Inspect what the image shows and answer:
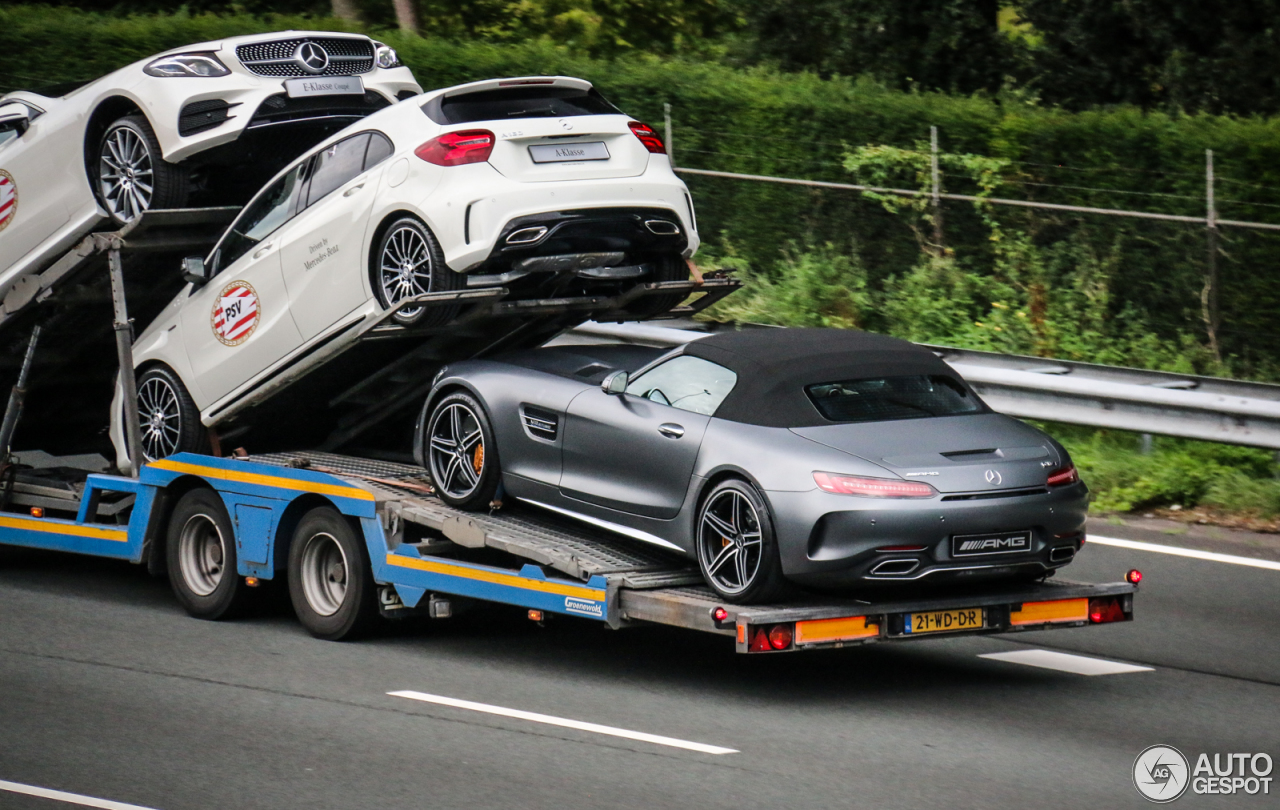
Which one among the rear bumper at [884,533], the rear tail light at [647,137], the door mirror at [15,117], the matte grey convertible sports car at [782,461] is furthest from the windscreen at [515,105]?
the door mirror at [15,117]

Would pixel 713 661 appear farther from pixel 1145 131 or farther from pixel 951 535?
pixel 1145 131

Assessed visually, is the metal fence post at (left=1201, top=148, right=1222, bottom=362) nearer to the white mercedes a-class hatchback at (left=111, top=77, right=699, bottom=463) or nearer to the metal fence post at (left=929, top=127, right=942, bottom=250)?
the metal fence post at (left=929, top=127, right=942, bottom=250)

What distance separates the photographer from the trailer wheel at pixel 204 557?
1020 centimetres

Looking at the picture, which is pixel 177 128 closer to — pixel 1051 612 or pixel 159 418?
pixel 159 418

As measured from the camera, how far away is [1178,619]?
10000 mm

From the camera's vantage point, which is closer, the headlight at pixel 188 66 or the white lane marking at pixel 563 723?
the white lane marking at pixel 563 723

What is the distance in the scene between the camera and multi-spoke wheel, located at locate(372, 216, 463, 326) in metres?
9.52

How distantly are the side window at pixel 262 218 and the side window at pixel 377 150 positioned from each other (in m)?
0.56

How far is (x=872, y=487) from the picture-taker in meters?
7.84

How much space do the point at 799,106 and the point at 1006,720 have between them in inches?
468

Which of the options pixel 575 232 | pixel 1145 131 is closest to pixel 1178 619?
pixel 575 232

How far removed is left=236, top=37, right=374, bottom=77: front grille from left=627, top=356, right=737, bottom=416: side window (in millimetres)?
3621

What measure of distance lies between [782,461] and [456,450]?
235 centimetres

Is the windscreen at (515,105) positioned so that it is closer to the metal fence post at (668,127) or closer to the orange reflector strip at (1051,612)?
the orange reflector strip at (1051,612)
